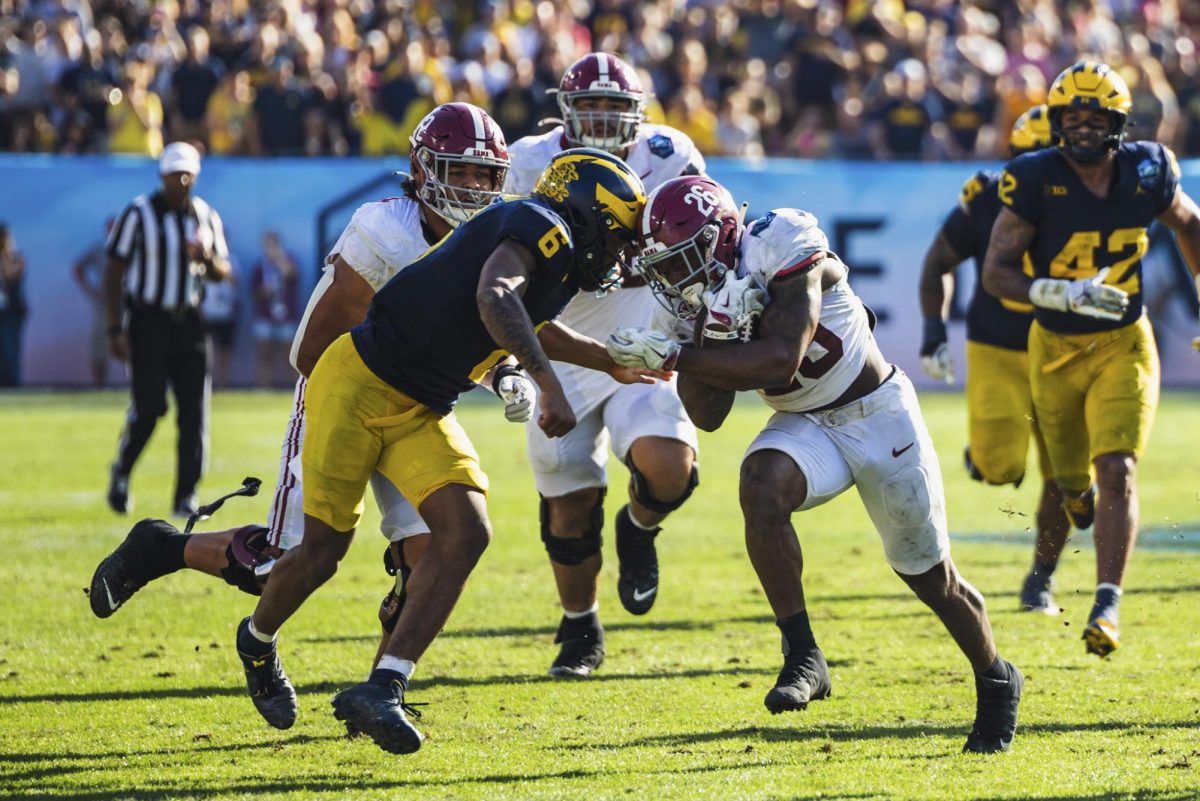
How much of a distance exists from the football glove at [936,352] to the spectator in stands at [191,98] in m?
8.50

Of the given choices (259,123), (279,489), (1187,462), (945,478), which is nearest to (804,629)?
(279,489)

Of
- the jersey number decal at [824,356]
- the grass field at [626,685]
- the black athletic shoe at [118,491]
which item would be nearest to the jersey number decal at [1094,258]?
the grass field at [626,685]

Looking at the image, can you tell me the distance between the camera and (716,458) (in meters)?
11.0

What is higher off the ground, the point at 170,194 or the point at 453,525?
the point at 453,525

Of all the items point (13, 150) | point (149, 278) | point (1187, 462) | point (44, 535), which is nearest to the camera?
point (44, 535)

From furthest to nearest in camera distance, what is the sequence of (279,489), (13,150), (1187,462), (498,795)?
(13,150), (1187,462), (279,489), (498,795)

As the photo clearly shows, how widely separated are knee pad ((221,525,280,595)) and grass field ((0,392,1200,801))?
35 cm

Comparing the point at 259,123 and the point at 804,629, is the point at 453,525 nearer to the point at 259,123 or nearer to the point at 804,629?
the point at 804,629

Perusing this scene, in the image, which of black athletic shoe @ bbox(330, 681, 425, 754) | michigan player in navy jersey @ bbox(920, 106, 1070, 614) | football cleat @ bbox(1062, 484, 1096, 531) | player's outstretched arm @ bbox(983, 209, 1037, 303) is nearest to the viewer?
black athletic shoe @ bbox(330, 681, 425, 754)

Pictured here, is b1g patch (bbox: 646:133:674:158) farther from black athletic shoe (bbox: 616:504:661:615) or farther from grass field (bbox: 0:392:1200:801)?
grass field (bbox: 0:392:1200:801)

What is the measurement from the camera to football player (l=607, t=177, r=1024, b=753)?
13.6 feet

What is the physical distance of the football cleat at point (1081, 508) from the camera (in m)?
6.40

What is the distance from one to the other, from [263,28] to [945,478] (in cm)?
732

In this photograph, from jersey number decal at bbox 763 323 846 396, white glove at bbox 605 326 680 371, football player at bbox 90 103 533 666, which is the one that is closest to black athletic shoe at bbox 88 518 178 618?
football player at bbox 90 103 533 666
